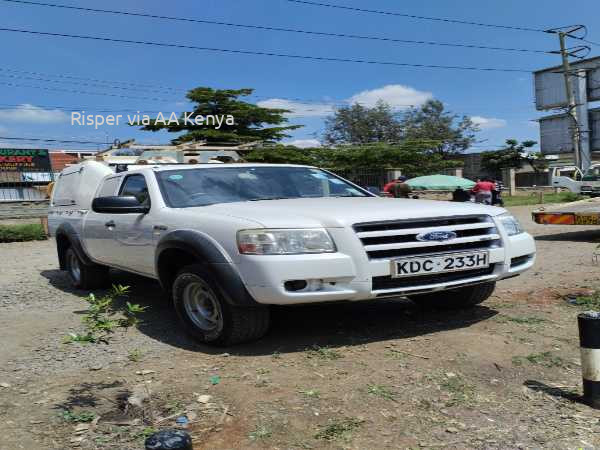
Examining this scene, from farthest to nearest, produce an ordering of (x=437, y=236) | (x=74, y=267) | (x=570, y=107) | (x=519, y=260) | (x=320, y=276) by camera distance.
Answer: (x=570, y=107) → (x=74, y=267) → (x=519, y=260) → (x=437, y=236) → (x=320, y=276)

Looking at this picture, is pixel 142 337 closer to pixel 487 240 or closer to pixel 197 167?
pixel 197 167

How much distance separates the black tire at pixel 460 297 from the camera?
4.89 meters

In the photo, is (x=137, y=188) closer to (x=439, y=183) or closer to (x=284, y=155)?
(x=439, y=183)

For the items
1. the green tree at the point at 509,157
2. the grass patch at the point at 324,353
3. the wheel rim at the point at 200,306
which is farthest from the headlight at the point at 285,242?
the green tree at the point at 509,157

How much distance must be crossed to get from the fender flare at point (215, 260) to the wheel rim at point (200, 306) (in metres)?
0.24

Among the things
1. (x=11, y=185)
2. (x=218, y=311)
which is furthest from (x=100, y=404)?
(x=11, y=185)

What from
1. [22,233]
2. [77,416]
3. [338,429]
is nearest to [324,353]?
[338,429]

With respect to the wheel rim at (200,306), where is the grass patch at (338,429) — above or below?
below

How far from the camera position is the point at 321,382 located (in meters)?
3.35

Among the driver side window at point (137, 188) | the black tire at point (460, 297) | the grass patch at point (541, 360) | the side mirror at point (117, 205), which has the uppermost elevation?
the driver side window at point (137, 188)

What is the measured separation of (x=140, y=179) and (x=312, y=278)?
2.40 meters

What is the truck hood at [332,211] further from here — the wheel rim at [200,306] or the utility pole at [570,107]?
the utility pole at [570,107]

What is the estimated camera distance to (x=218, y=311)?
3.95m

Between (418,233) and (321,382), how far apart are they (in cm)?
122
